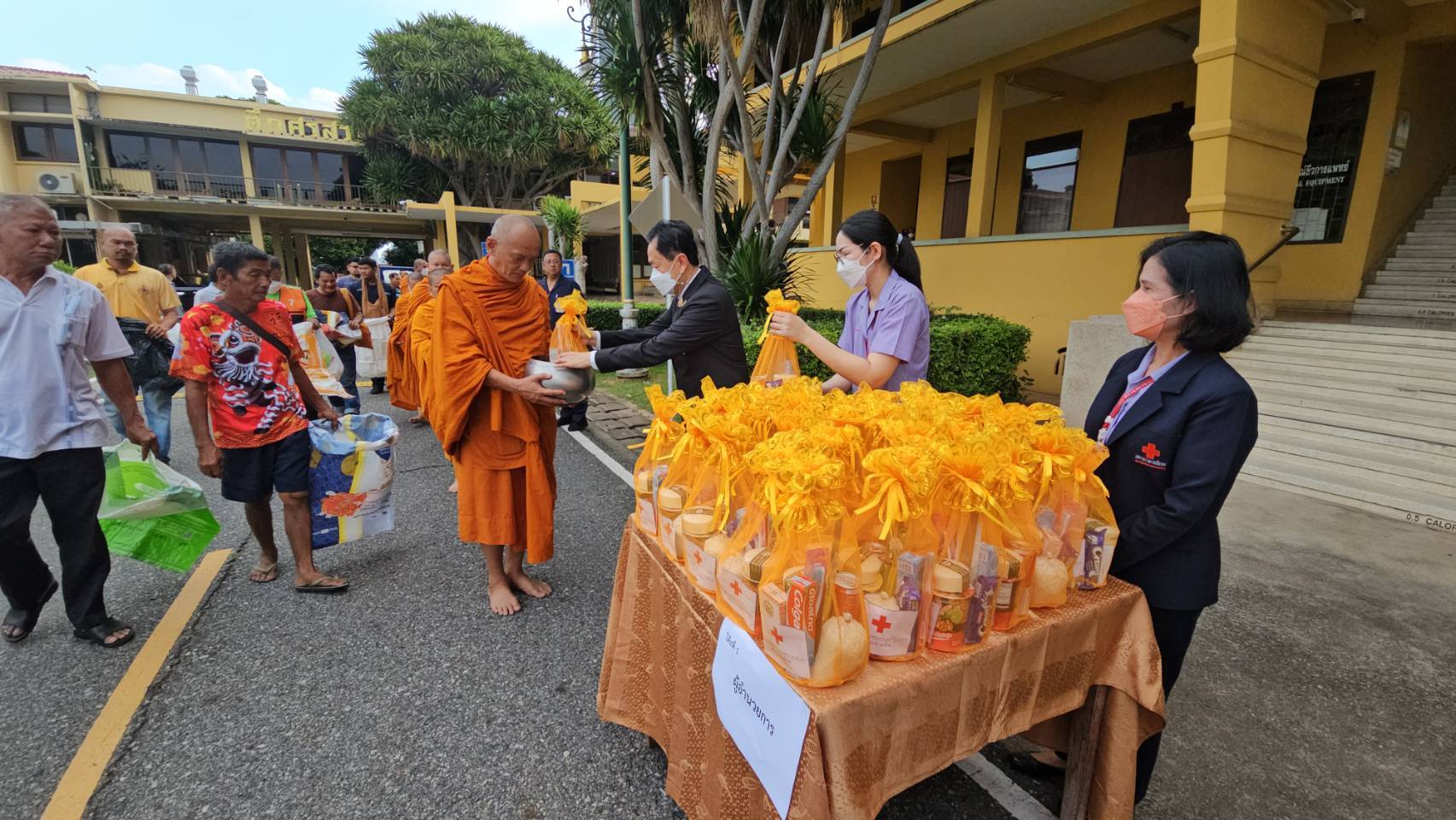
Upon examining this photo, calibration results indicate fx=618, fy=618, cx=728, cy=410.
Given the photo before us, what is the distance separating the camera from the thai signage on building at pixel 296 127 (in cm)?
2670

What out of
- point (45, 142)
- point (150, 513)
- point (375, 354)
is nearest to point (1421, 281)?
point (150, 513)

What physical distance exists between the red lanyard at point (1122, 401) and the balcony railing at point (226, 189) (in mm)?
32522

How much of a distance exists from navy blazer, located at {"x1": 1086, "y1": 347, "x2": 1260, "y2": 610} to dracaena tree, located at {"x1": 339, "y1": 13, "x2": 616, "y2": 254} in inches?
1065

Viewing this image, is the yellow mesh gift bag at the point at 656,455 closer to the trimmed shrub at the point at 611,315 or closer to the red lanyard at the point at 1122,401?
the red lanyard at the point at 1122,401

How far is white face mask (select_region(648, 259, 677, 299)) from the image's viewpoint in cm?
310

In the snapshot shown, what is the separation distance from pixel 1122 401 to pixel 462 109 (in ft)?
94.5

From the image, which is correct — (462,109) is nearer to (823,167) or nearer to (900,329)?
(823,167)

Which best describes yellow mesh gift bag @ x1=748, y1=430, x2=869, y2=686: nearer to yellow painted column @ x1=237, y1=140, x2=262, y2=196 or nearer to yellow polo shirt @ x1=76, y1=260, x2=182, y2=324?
yellow polo shirt @ x1=76, y1=260, x2=182, y2=324

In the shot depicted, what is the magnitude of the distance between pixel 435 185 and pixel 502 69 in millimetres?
6077

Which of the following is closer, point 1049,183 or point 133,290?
point 133,290

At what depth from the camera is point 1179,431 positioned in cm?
152

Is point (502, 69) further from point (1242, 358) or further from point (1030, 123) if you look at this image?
point (1242, 358)

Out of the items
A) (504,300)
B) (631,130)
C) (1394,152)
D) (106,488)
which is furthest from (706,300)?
(1394,152)

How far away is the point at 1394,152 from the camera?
6.90m
